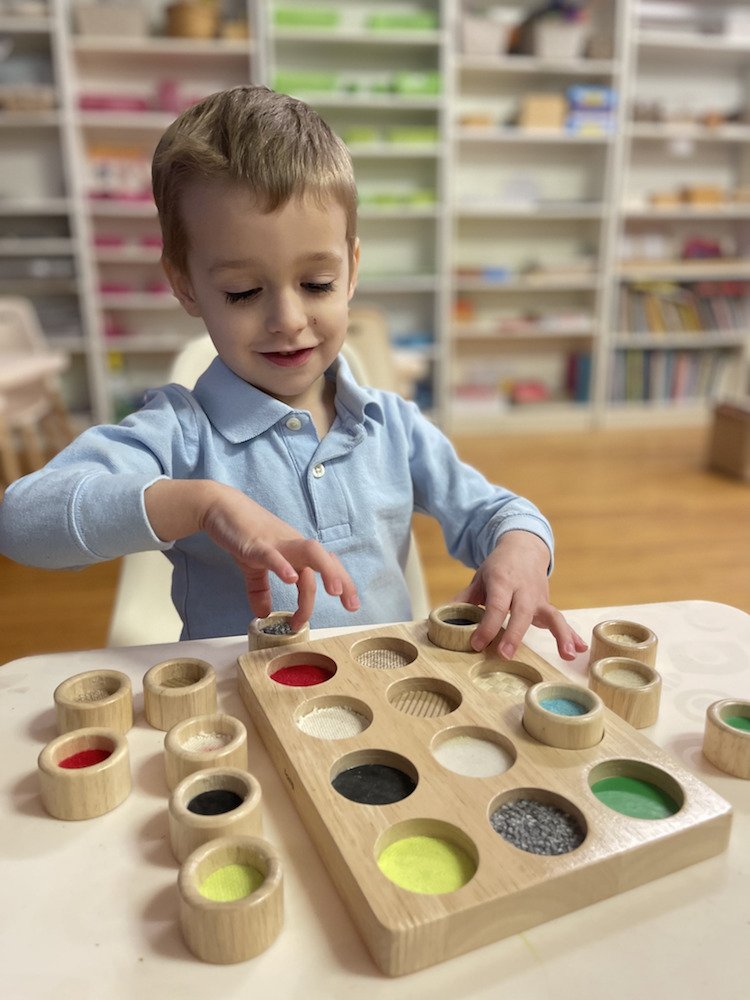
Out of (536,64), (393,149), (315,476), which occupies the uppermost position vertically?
(536,64)

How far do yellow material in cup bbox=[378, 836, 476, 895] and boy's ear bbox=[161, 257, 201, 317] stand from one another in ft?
1.73

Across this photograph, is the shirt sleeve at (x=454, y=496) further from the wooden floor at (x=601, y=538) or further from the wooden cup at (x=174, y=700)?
the wooden floor at (x=601, y=538)

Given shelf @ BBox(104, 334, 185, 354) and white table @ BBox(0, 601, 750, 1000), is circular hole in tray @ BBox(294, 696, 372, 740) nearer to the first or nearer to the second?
white table @ BBox(0, 601, 750, 1000)

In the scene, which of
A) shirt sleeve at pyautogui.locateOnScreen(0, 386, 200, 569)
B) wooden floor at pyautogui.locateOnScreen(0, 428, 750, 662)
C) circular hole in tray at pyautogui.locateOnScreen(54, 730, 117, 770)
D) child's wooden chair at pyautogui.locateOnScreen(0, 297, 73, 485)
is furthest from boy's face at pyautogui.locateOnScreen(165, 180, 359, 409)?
child's wooden chair at pyautogui.locateOnScreen(0, 297, 73, 485)

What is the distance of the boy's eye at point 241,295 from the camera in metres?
0.69

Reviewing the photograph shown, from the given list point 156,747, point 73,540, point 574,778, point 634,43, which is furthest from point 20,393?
point 634,43

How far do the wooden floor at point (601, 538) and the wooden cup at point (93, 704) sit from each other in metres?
0.78

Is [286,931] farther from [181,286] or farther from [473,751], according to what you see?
[181,286]

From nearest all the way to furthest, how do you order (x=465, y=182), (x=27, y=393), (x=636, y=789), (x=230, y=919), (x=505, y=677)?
(x=230, y=919) < (x=636, y=789) < (x=505, y=677) < (x=27, y=393) < (x=465, y=182)

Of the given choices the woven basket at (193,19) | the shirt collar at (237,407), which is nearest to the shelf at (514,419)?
the woven basket at (193,19)

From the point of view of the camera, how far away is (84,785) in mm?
427

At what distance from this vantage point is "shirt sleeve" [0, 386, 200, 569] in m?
0.61

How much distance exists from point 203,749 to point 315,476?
37 centimetres

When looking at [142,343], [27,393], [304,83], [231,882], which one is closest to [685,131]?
[304,83]
